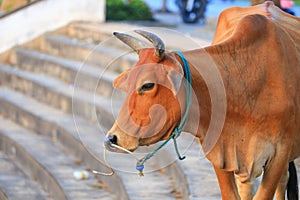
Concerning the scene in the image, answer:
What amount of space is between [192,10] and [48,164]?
431 inches

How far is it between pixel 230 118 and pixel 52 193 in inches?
131

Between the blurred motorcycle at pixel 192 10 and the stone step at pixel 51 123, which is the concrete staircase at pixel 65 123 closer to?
the stone step at pixel 51 123

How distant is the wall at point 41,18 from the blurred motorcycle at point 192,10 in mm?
4886

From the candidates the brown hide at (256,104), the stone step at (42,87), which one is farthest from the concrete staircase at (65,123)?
the brown hide at (256,104)

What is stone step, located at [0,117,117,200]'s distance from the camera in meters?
7.21

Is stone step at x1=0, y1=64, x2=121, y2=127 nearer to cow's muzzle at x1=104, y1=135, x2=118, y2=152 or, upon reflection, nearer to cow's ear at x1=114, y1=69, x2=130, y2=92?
cow's ear at x1=114, y1=69, x2=130, y2=92

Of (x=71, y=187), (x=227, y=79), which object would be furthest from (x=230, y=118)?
(x=71, y=187)

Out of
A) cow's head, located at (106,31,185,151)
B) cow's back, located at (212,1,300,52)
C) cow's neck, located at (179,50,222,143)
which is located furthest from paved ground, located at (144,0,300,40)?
cow's head, located at (106,31,185,151)

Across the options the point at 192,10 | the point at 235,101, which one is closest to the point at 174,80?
the point at 235,101

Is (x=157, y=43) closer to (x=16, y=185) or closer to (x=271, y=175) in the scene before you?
(x=271, y=175)

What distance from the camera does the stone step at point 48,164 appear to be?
721 cm

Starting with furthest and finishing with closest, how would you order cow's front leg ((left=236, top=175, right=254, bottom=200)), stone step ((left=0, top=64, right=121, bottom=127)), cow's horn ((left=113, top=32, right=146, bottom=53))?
stone step ((left=0, top=64, right=121, bottom=127))
cow's front leg ((left=236, top=175, right=254, bottom=200))
cow's horn ((left=113, top=32, right=146, bottom=53))

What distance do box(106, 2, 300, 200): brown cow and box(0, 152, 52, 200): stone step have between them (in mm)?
3067

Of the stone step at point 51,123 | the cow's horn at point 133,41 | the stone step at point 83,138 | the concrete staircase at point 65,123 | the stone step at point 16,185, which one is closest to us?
the cow's horn at point 133,41
